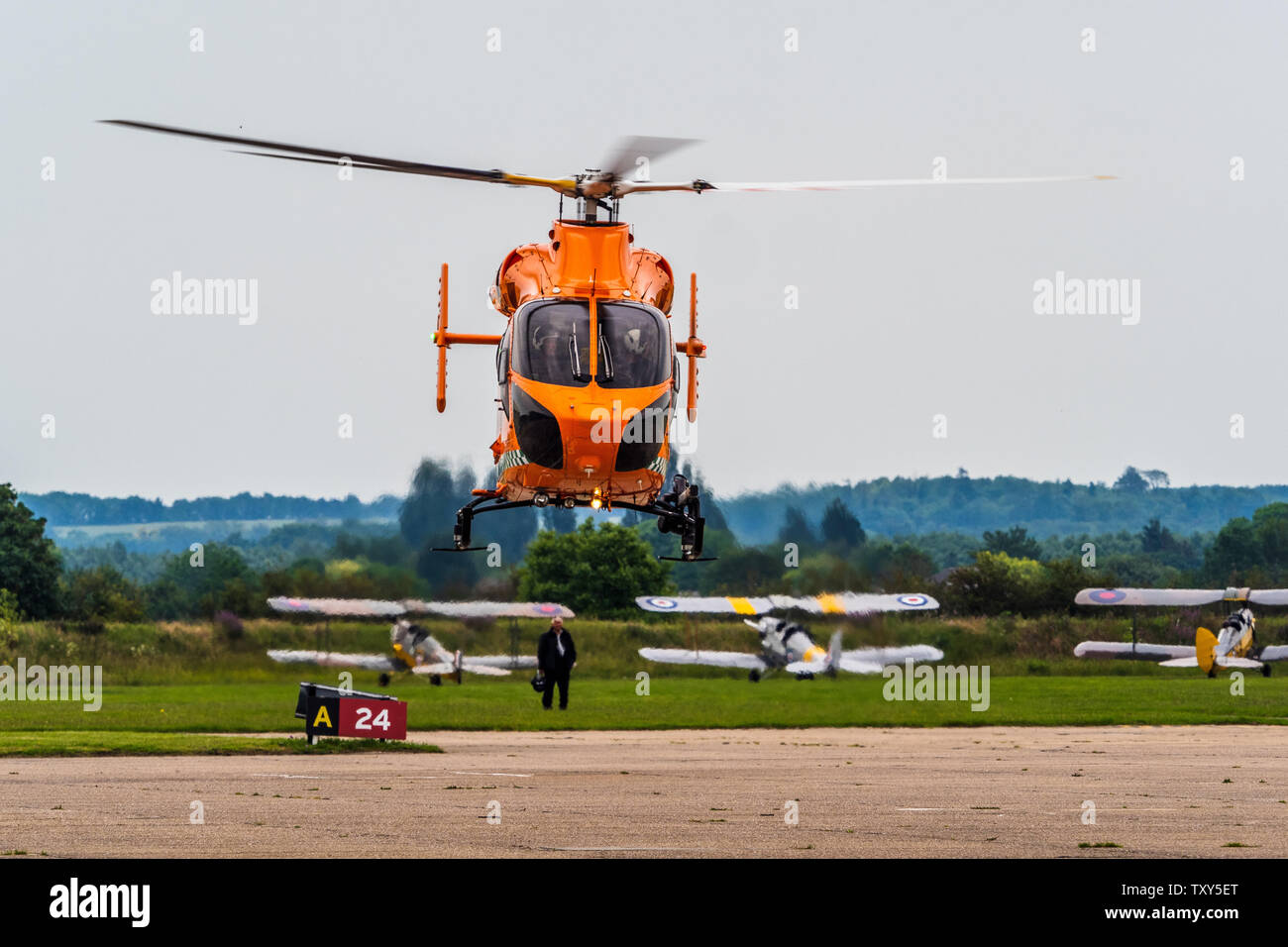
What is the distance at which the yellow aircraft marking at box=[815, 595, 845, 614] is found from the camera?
4588cm

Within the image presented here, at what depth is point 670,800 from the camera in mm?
18203

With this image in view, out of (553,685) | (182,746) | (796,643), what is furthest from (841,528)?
(182,746)

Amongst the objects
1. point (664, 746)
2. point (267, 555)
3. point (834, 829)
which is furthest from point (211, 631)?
point (834, 829)

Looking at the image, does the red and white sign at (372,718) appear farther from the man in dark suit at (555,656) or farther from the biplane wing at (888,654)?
the biplane wing at (888,654)

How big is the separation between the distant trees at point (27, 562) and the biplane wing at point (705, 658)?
22.4m

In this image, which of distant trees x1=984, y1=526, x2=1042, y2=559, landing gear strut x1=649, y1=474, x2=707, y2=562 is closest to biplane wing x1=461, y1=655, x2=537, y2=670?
distant trees x1=984, y1=526, x2=1042, y2=559

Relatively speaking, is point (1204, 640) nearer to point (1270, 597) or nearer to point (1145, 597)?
point (1270, 597)

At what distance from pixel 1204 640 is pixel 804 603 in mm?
14534

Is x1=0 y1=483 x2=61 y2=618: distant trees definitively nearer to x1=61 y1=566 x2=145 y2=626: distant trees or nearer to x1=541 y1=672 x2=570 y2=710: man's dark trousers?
x1=61 y1=566 x2=145 y2=626: distant trees

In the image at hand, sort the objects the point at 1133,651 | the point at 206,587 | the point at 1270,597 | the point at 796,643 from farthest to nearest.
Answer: the point at 1133,651 < the point at 206,587 < the point at 1270,597 < the point at 796,643

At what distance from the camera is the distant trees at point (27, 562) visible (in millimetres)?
58562

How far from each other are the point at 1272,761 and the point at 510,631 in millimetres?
30064

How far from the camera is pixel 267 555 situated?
5578 centimetres
